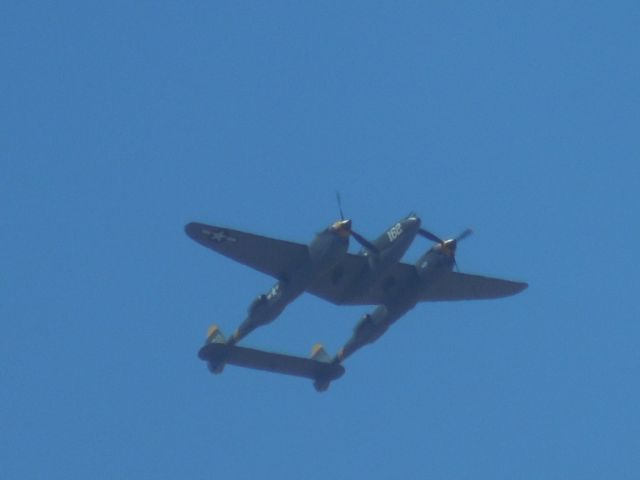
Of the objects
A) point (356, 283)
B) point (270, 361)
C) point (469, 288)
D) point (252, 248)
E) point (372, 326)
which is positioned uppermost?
point (469, 288)

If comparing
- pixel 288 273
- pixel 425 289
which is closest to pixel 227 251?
pixel 288 273

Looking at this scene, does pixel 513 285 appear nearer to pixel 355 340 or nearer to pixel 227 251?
pixel 355 340

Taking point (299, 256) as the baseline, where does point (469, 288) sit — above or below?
above

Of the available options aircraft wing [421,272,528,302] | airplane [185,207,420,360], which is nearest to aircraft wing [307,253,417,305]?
airplane [185,207,420,360]

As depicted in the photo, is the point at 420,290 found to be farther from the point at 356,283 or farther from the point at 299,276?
the point at 299,276

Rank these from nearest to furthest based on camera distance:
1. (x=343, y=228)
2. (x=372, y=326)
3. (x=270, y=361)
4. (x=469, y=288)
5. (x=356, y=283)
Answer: (x=343, y=228)
(x=356, y=283)
(x=270, y=361)
(x=372, y=326)
(x=469, y=288)

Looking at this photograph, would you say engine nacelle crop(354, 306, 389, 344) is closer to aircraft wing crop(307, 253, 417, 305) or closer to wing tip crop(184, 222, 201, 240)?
aircraft wing crop(307, 253, 417, 305)

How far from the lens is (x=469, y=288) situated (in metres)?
82.5

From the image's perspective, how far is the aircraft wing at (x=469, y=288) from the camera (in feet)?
269

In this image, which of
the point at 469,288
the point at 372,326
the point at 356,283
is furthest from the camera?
the point at 469,288

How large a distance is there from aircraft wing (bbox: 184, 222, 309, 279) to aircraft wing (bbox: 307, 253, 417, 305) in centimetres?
214

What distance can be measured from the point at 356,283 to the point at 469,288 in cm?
658

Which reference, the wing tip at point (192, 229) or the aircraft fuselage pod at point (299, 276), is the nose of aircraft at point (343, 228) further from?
the wing tip at point (192, 229)

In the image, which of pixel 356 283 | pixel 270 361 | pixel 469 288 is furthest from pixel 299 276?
pixel 469 288
